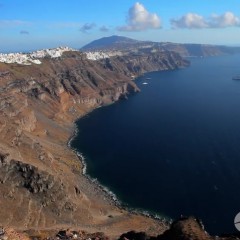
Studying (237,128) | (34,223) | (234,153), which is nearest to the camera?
(34,223)

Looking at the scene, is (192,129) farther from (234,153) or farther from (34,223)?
(34,223)

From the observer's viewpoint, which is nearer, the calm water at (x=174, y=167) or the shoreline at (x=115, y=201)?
the shoreline at (x=115, y=201)

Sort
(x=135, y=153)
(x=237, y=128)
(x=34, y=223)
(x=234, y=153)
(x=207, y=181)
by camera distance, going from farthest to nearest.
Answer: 1. (x=237, y=128)
2. (x=135, y=153)
3. (x=234, y=153)
4. (x=207, y=181)
5. (x=34, y=223)

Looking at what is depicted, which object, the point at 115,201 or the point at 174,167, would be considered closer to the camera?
the point at 115,201

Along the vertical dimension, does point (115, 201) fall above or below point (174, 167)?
below

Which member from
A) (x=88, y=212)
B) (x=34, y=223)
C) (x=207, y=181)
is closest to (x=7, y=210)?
(x=34, y=223)

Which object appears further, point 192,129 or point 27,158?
point 192,129

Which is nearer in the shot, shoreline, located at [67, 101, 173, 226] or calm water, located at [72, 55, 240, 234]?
shoreline, located at [67, 101, 173, 226]

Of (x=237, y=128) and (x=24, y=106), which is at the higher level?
(x=24, y=106)

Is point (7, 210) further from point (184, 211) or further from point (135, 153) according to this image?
point (135, 153)

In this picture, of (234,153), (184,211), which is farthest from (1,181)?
(234,153)
